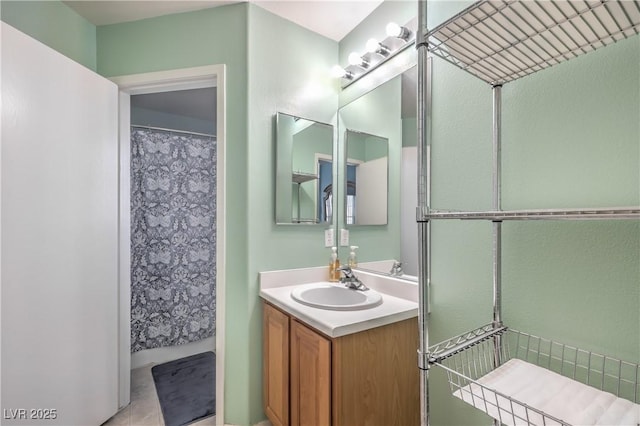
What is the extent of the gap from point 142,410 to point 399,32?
264cm

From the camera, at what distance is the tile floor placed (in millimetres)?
1674

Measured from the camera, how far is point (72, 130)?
1.45 meters

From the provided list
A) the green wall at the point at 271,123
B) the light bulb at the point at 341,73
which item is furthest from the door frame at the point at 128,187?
the light bulb at the point at 341,73

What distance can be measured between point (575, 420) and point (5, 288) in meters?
1.90

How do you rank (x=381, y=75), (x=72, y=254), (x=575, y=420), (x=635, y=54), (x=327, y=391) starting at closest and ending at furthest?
(x=575, y=420), (x=635, y=54), (x=327, y=391), (x=72, y=254), (x=381, y=75)

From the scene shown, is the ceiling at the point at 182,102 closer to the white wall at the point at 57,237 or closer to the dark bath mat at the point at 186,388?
the white wall at the point at 57,237

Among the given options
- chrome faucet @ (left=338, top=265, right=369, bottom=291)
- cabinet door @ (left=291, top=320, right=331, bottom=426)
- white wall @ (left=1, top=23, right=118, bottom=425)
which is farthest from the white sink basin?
white wall @ (left=1, top=23, right=118, bottom=425)

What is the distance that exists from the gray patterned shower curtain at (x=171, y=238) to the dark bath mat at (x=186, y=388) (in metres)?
0.19

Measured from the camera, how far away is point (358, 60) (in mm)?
1644

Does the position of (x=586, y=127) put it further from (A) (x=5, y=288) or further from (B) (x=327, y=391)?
(A) (x=5, y=288)

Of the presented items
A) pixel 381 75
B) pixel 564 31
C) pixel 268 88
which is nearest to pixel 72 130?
pixel 268 88

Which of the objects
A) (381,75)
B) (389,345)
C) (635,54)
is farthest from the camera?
(381,75)

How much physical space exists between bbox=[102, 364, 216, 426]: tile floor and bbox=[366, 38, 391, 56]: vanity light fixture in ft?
7.64

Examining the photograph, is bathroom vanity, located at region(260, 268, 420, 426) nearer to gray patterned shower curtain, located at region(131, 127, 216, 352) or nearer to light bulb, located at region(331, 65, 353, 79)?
light bulb, located at region(331, 65, 353, 79)
